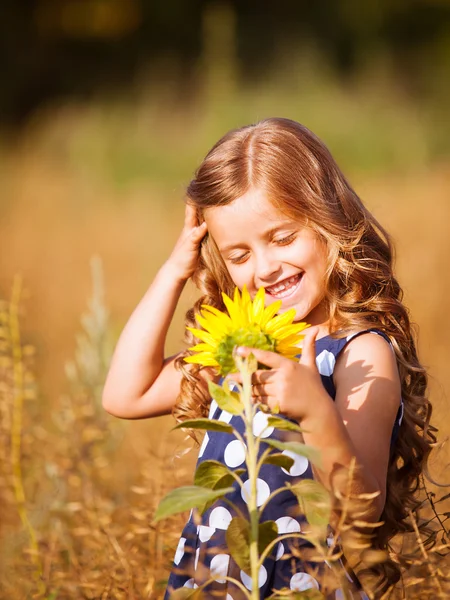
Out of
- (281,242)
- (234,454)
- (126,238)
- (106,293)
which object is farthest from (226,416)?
(126,238)

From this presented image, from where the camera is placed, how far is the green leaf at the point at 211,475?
114 cm

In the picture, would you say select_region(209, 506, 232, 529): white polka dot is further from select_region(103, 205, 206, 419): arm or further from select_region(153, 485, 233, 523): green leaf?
select_region(153, 485, 233, 523): green leaf

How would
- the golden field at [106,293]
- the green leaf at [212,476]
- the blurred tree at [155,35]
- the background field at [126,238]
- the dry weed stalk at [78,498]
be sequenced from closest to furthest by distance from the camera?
the green leaf at [212,476] < the dry weed stalk at [78,498] < the golden field at [106,293] < the background field at [126,238] < the blurred tree at [155,35]

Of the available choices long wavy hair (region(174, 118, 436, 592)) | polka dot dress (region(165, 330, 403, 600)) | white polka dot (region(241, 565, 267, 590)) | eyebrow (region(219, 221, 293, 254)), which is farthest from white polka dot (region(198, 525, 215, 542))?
eyebrow (region(219, 221, 293, 254))

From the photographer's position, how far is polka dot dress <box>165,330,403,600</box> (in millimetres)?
1410

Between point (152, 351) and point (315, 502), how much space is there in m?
0.68

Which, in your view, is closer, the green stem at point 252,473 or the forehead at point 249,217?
the green stem at point 252,473

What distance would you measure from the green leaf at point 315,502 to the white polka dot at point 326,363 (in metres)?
0.41

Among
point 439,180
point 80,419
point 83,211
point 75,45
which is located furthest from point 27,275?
point 75,45

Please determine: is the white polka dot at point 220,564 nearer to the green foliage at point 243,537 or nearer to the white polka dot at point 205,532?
the white polka dot at point 205,532

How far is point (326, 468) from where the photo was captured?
125 cm

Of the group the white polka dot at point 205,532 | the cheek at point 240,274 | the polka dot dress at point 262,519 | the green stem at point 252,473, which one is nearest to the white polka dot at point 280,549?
the polka dot dress at point 262,519

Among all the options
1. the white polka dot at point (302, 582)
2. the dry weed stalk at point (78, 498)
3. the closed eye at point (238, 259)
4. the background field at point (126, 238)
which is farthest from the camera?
the background field at point (126, 238)

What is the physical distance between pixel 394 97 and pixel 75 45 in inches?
188
